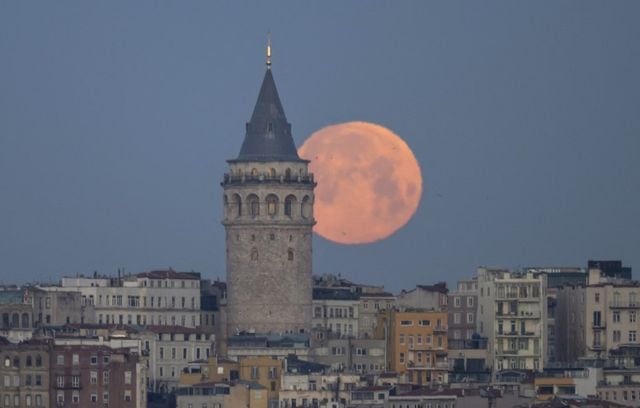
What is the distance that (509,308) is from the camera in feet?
625

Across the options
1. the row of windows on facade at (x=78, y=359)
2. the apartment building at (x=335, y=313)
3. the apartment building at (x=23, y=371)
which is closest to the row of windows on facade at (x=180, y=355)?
the apartment building at (x=335, y=313)

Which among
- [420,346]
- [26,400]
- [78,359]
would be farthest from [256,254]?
[26,400]

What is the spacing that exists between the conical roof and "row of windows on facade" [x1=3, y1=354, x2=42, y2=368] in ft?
53.5

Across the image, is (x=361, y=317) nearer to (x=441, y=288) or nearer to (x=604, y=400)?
(x=441, y=288)

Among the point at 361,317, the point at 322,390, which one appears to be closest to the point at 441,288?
the point at 361,317

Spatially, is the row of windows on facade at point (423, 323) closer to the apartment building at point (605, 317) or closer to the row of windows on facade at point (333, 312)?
the apartment building at point (605, 317)

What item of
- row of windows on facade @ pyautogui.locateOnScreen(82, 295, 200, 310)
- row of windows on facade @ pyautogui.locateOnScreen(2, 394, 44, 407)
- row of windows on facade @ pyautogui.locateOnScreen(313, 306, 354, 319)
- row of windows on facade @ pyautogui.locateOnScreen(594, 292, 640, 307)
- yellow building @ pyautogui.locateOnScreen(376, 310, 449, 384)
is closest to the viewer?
row of windows on facade @ pyautogui.locateOnScreen(2, 394, 44, 407)

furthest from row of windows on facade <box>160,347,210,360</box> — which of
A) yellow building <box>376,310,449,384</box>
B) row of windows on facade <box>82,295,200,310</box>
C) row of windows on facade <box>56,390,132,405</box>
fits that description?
row of windows on facade <box>56,390,132,405</box>

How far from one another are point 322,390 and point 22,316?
1632cm

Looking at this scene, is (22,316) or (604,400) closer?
(604,400)

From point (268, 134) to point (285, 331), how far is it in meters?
8.05

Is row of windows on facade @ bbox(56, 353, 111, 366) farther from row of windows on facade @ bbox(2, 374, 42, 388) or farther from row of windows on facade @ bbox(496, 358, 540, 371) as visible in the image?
row of windows on facade @ bbox(496, 358, 540, 371)

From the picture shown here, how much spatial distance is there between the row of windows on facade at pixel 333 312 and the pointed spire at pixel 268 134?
678cm

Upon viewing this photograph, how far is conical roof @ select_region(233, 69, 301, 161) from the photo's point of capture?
19275cm
